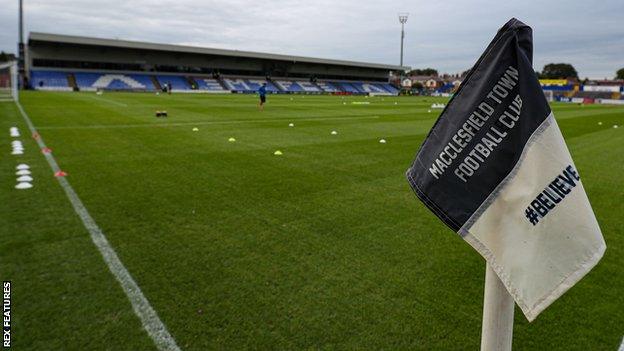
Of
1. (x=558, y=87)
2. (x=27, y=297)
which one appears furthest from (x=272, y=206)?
(x=558, y=87)

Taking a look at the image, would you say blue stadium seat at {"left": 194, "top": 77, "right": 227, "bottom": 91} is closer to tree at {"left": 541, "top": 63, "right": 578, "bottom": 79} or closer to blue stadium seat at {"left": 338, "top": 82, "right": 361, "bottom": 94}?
blue stadium seat at {"left": 338, "top": 82, "right": 361, "bottom": 94}

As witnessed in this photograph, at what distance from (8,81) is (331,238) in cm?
4065

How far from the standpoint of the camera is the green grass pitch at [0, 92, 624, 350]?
3182 millimetres

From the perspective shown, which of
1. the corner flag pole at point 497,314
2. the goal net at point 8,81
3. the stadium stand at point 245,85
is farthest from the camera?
the stadium stand at point 245,85

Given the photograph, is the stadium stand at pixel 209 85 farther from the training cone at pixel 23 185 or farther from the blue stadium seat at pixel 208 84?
the training cone at pixel 23 185

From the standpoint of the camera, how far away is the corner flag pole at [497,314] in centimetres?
149

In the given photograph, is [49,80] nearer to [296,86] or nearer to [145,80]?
[145,80]

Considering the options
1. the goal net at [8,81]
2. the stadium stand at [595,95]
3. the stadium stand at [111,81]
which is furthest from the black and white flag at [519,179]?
the stadium stand at [595,95]

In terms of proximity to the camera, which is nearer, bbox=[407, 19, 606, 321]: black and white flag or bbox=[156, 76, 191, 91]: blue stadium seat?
bbox=[407, 19, 606, 321]: black and white flag

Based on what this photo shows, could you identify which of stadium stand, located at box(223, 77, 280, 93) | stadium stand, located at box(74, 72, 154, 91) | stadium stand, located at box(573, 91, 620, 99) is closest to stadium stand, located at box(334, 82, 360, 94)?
stadium stand, located at box(223, 77, 280, 93)

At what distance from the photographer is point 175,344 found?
303 centimetres

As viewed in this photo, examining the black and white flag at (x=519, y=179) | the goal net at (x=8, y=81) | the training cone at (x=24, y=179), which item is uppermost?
the goal net at (x=8, y=81)

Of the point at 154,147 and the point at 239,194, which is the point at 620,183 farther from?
the point at 154,147

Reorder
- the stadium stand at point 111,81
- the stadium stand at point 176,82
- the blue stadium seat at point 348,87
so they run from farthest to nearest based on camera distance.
Answer: the blue stadium seat at point 348,87, the stadium stand at point 176,82, the stadium stand at point 111,81
